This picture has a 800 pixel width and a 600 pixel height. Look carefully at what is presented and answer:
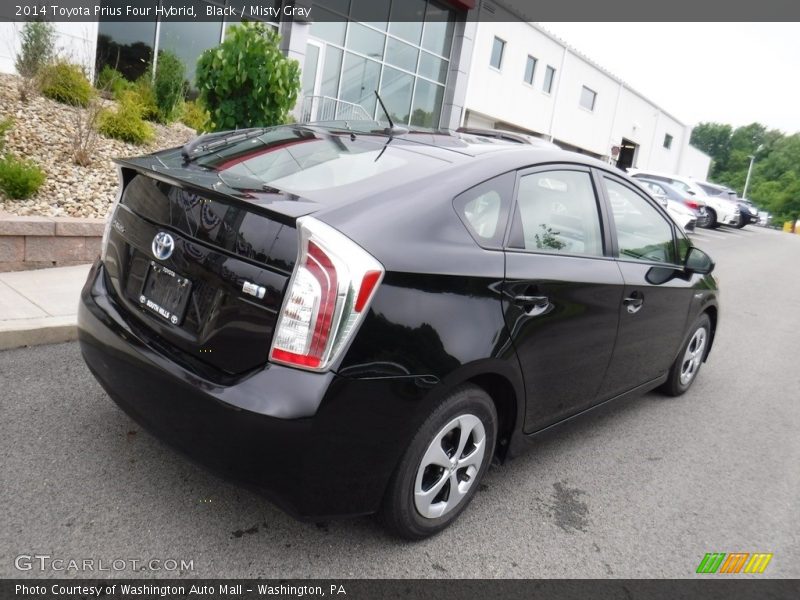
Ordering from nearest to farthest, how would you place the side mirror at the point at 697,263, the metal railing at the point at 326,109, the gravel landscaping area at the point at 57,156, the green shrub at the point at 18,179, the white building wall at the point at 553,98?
1. the side mirror at the point at 697,263
2. the green shrub at the point at 18,179
3. the gravel landscaping area at the point at 57,156
4. the metal railing at the point at 326,109
5. the white building wall at the point at 553,98

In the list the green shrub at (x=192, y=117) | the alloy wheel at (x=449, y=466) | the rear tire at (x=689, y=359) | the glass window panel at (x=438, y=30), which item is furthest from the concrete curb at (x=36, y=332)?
the glass window panel at (x=438, y=30)

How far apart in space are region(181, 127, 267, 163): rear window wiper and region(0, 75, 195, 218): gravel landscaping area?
316 cm

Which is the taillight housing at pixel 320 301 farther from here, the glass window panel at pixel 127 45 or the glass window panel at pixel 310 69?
the glass window panel at pixel 310 69

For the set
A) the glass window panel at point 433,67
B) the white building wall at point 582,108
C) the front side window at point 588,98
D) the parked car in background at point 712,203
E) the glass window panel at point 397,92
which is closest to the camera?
the glass window panel at point 397,92

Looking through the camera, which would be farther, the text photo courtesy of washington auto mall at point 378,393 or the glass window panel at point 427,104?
the glass window panel at point 427,104

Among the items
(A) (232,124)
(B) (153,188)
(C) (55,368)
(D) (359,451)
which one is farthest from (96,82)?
(D) (359,451)

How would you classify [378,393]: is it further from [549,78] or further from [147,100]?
[549,78]

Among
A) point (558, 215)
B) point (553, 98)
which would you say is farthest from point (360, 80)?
point (558, 215)

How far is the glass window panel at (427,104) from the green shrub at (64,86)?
45.1ft

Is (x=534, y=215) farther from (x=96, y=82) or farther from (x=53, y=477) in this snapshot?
(x=96, y=82)

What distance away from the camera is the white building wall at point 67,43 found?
9.35m

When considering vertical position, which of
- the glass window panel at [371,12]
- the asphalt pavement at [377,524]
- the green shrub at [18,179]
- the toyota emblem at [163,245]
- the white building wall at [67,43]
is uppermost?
the glass window panel at [371,12]

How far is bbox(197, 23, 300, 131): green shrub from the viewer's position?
22.4 ft

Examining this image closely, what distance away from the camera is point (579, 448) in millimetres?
3822
